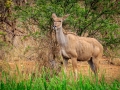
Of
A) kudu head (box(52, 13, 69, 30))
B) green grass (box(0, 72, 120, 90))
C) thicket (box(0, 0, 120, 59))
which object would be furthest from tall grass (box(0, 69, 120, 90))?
thicket (box(0, 0, 120, 59))

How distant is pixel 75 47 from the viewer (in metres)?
10.9

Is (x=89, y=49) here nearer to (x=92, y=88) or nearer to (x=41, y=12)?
(x=41, y=12)

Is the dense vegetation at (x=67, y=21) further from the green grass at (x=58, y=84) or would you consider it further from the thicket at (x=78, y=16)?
the green grass at (x=58, y=84)

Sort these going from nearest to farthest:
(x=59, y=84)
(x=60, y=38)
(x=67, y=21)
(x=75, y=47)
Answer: (x=59, y=84) → (x=60, y=38) → (x=75, y=47) → (x=67, y=21)

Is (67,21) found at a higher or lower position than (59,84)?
higher

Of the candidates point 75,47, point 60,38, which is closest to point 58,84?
point 60,38

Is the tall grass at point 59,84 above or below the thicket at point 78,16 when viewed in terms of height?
below

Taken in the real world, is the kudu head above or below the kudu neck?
above

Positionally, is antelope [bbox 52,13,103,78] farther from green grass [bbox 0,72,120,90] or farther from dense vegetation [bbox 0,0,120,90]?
green grass [bbox 0,72,120,90]

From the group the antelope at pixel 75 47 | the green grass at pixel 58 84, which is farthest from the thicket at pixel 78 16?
the green grass at pixel 58 84

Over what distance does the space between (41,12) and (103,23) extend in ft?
5.86

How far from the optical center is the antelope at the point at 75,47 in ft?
34.7

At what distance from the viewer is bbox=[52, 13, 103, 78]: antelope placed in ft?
34.7

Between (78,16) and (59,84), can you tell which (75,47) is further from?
(59,84)
